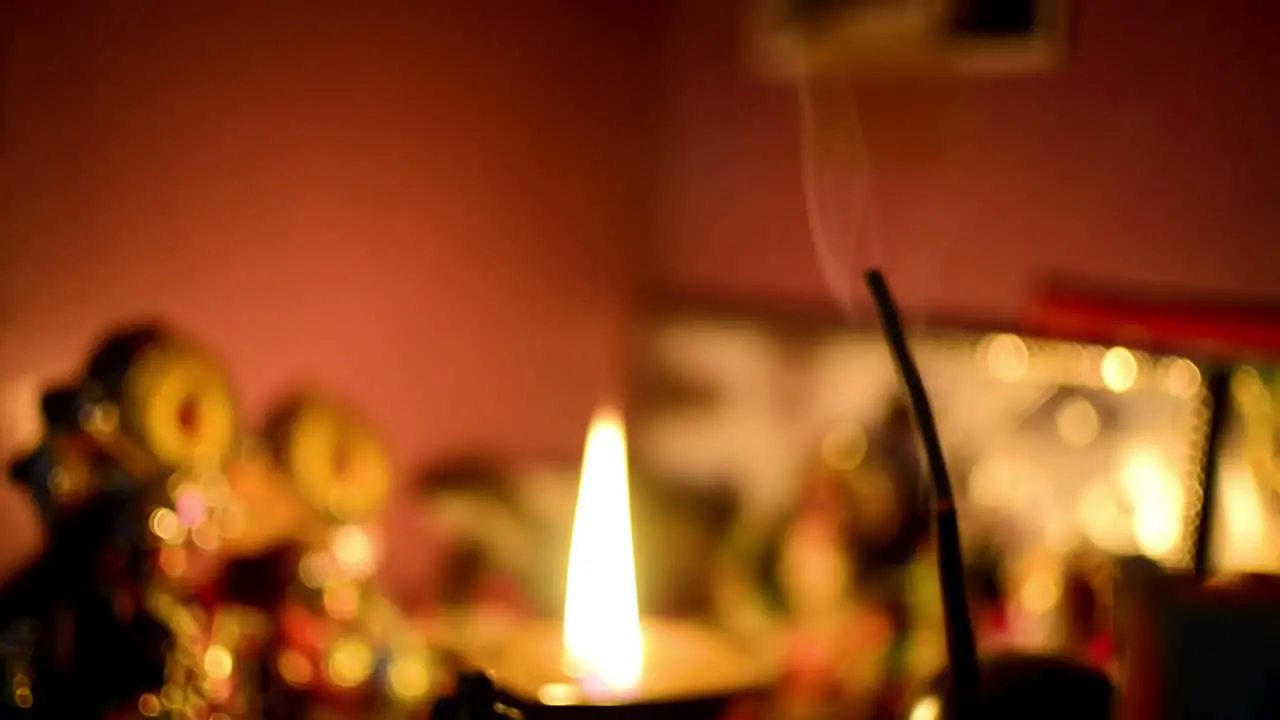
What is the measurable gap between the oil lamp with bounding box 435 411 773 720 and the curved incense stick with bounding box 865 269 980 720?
14 cm

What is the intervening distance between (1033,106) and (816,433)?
1.13ft

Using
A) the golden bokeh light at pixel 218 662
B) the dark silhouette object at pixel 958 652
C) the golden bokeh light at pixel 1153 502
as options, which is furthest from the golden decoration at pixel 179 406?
the golden bokeh light at pixel 1153 502

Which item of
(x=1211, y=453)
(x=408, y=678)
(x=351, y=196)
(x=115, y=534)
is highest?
(x=351, y=196)

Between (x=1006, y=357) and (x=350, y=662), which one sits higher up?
(x=1006, y=357)

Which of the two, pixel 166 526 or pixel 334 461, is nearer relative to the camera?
pixel 166 526

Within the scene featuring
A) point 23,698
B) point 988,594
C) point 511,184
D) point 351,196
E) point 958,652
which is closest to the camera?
point 958,652

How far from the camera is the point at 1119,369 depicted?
0.95 m

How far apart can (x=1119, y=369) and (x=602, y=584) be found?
0.42 m

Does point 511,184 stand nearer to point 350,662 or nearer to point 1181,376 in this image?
point 350,662

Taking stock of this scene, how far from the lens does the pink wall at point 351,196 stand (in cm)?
92

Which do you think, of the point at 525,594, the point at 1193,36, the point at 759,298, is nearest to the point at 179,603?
the point at 525,594

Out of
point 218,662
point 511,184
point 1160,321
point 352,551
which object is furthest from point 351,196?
point 1160,321

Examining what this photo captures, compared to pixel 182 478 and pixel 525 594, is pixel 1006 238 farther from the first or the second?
pixel 182 478

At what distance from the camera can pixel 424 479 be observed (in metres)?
1.19
